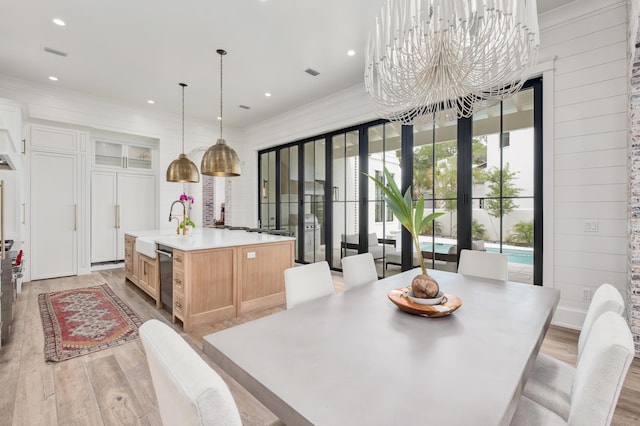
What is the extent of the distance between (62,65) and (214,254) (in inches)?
139

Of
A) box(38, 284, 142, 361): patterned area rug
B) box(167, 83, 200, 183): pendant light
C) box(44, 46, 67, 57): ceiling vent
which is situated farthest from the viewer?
box(167, 83, 200, 183): pendant light

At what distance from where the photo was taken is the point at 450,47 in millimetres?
1586

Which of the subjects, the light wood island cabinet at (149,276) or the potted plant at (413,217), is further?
the light wood island cabinet at (149,276)

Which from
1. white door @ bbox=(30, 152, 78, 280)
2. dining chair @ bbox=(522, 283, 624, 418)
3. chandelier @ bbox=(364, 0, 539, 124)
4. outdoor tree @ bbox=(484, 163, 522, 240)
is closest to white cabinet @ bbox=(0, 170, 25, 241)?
white door @ bbox=(30, 152, 78, 280)

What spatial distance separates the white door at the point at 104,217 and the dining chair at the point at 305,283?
17.9 feet

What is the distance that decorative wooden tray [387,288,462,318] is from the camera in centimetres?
133

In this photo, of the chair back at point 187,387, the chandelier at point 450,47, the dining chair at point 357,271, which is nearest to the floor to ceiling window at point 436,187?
the dining chair at point 357,271

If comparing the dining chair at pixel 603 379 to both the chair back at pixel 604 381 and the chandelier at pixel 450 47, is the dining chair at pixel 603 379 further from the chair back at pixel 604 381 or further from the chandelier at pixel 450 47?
the chandelier at pixel 450 47

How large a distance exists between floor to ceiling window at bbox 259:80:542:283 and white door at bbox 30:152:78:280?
3.82 metres

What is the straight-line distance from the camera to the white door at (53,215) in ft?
14.9

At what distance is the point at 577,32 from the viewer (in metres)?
2.73

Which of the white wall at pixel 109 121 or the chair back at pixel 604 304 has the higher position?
the white wall at pixel 109 121

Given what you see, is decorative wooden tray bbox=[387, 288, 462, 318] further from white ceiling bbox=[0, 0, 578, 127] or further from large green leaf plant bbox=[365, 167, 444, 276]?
white ceiling bbox=[0, 0, 578, 127]

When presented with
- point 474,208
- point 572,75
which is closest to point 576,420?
point 474,208
